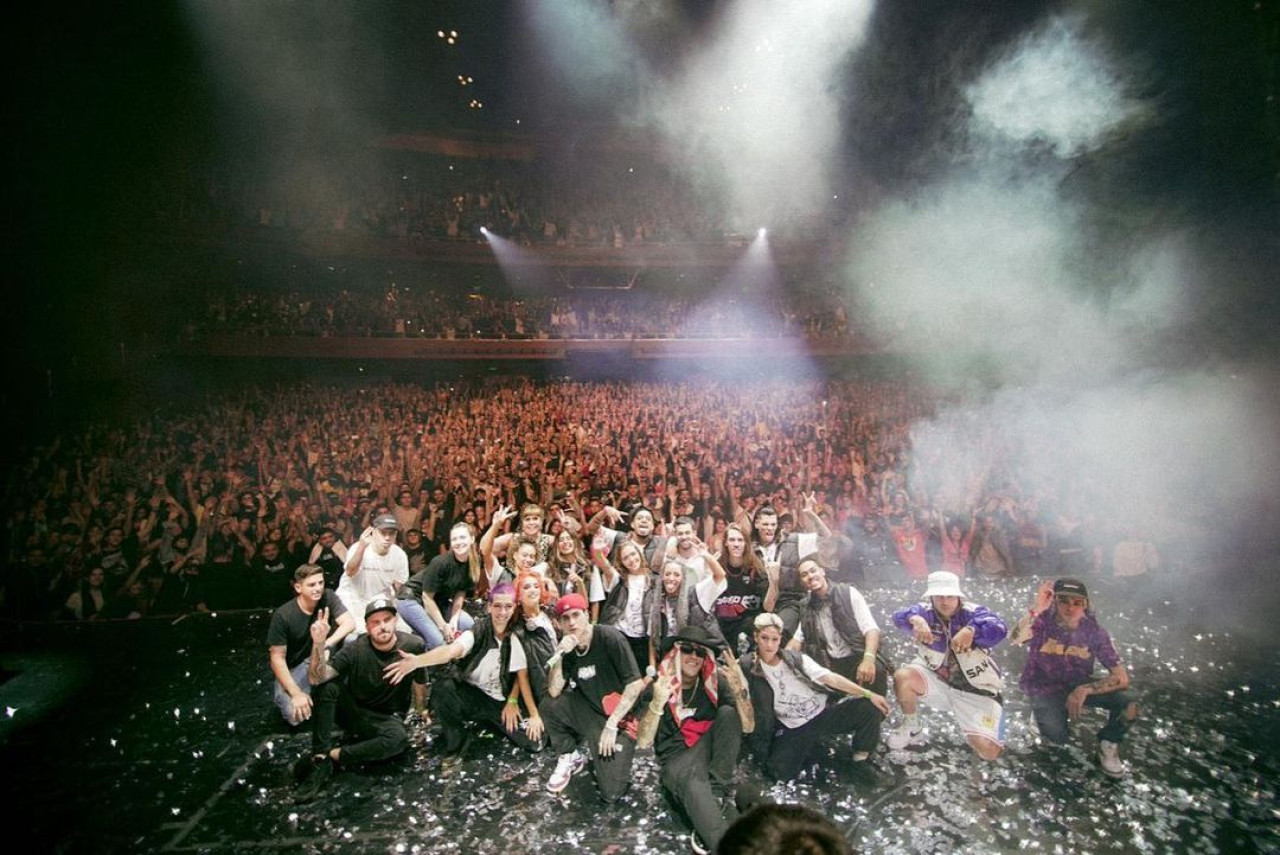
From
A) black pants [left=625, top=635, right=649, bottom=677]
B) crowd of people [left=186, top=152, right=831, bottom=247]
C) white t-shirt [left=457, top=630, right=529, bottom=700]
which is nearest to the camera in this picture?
white t-shirt [left=457, top=630, right=529, bottom=700]

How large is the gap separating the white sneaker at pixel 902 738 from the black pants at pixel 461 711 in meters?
2.69

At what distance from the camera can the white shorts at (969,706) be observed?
4098 mm

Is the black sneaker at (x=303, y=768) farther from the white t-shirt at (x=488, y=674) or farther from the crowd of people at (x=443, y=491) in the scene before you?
the crowd of people at (x=443, y=491)

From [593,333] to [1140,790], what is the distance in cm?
1587

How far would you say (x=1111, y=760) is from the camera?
155 inches

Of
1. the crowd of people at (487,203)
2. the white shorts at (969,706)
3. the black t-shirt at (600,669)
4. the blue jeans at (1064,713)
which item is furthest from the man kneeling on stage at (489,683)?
the crowd of people at (487,203)

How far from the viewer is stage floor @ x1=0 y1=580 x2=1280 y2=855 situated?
349 centimetres

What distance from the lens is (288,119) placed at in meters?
17.1

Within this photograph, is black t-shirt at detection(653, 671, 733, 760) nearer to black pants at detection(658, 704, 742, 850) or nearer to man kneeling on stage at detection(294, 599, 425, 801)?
black pants at detection(658, 704, 742, 850)

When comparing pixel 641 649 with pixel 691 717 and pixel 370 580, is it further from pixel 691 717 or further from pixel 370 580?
pixel 370 580

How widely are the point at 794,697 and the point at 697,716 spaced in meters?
0.76

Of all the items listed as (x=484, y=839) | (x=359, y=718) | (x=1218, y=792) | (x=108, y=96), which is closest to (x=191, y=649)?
(x=359, y=718)

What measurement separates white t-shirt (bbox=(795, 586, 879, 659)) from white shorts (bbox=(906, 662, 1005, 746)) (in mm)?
538

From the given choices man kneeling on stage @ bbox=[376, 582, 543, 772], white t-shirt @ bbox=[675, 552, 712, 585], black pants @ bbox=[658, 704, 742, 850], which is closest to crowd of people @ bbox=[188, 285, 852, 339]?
white t-shirt @ bbox=[675, 552, 712, 585]
